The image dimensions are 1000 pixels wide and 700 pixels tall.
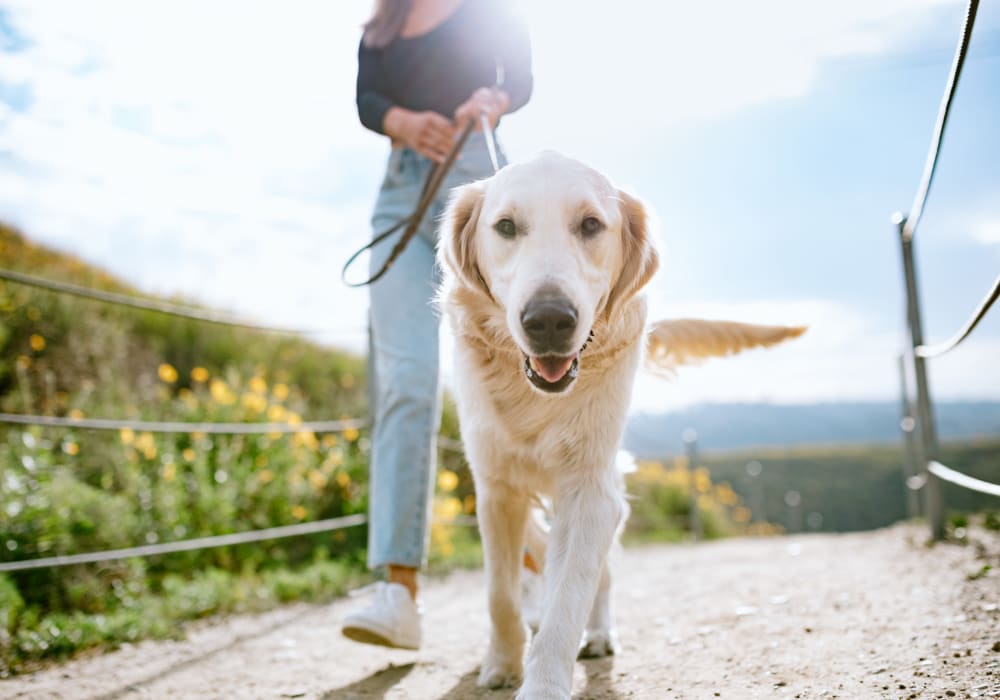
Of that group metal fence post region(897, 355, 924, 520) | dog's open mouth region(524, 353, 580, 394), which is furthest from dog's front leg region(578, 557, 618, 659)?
metal fence post region(897, 355, 924, 520)

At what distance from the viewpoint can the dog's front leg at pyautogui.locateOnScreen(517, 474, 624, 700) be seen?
1752 mm

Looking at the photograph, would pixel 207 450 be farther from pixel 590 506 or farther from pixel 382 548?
pixel 590 506

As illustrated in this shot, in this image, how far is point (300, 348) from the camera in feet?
25.2

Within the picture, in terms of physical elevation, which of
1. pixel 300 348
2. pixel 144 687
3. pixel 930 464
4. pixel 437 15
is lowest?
pixel 144 687

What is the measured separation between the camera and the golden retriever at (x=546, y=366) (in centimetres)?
180

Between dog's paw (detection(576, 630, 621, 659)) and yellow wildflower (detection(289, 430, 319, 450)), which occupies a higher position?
yellow wildflower (detection(289, 430, 319, 450))

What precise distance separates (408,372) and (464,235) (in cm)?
65

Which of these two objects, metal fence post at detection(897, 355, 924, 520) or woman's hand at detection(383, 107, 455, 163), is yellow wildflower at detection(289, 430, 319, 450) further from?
metal fence post at detection(897, 355, 924, 520)

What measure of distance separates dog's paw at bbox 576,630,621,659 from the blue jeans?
0.57 meters

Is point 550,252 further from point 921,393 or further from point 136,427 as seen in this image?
point 921,393

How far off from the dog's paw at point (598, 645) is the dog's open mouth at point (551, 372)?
1.05 meters

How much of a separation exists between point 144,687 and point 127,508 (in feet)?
Result: 5.05

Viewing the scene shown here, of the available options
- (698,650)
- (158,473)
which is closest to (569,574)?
(698,650)

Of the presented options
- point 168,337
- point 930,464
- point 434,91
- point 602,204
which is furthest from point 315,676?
point 168,337
